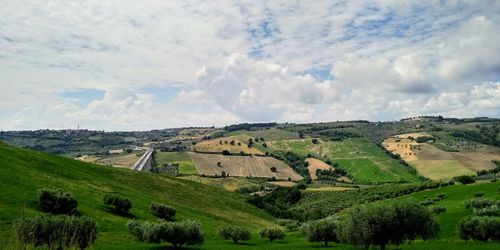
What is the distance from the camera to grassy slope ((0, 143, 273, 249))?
161 ft

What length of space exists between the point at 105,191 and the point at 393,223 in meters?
52.3

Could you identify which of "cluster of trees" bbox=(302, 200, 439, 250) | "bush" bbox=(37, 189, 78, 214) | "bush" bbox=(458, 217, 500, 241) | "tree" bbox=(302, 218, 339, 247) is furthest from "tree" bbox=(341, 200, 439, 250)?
"bush" bbox=(37, 189, 78, 214)

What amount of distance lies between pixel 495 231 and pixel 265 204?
92090 mm

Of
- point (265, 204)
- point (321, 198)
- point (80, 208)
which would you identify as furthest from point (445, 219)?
point (321, 198)

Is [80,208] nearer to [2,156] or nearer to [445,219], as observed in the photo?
[2,156]

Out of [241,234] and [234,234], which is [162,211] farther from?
[241,234]

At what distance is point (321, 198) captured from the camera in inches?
6978

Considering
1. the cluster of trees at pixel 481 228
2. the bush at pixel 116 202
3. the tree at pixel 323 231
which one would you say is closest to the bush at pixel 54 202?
the bush at pixel 116 202

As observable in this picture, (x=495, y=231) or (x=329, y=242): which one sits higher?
(x=495, y=231)

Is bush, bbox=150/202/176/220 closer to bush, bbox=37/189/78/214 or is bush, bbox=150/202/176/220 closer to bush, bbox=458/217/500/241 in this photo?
bush, bbox=37/189/78/214

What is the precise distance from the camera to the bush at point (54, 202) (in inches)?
2002

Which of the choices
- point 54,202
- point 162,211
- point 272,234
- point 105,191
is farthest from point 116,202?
point 272,234

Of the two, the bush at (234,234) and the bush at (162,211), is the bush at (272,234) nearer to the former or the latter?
the bush at (234,234)

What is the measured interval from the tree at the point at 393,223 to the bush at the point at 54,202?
117ft
